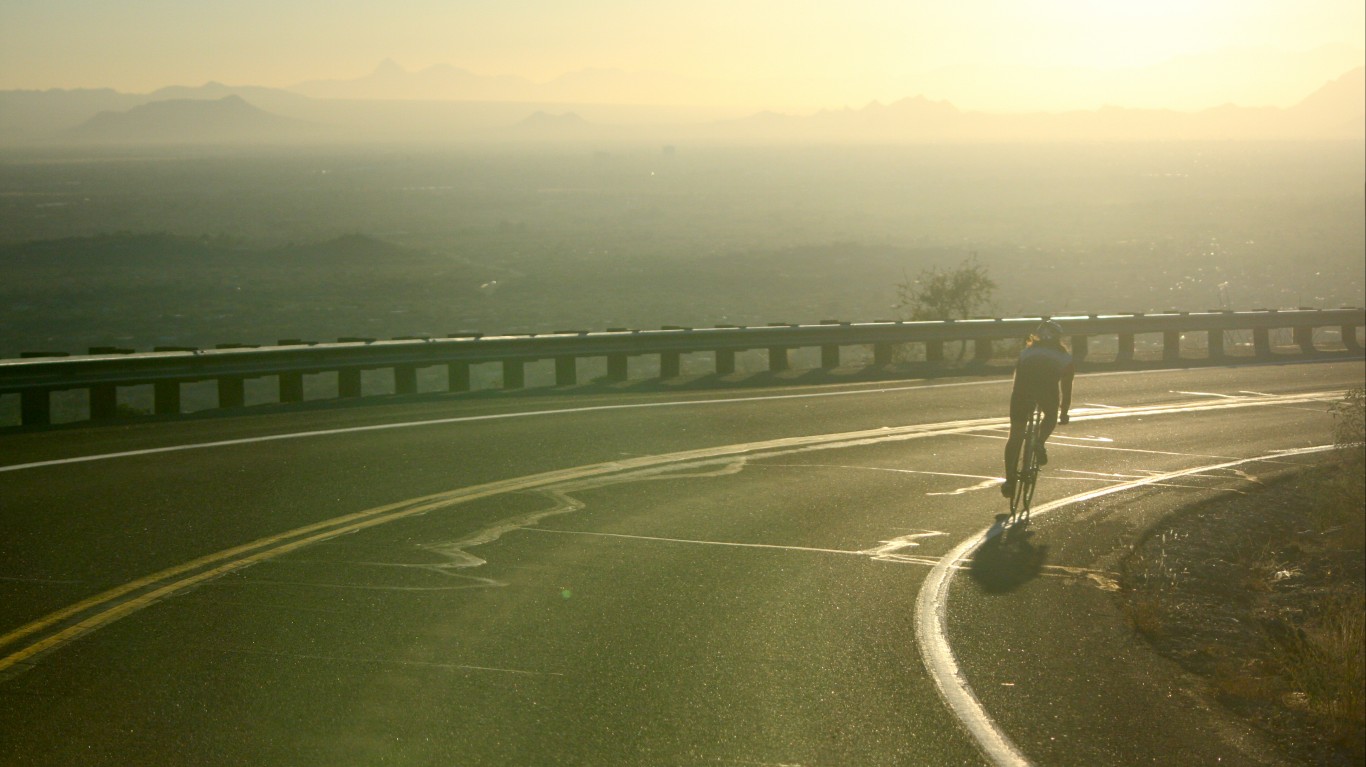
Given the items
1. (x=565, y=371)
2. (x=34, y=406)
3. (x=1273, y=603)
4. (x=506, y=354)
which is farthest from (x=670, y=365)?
(x=1273, y=603)

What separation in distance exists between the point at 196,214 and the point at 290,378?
8509 centimetres

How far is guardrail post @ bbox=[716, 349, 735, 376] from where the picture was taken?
67.6 feet

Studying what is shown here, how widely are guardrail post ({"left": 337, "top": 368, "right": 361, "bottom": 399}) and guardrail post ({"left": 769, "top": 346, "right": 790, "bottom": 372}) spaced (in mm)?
6769

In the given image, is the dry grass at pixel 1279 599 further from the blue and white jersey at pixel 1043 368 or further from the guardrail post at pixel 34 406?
the guardrail post at pixel 34 406

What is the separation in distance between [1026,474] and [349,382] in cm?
942

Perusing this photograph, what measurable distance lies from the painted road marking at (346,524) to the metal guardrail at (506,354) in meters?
5.02

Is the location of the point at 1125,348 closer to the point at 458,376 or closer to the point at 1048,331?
the point at 458,376

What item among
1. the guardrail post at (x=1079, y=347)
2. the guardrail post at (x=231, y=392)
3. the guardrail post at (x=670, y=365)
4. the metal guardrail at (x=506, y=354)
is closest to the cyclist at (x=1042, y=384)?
the metal guardrail at (x=506, y=354)

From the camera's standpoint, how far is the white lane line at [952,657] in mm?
5895

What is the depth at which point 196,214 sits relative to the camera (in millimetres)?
95312

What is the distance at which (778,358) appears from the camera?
844 inches

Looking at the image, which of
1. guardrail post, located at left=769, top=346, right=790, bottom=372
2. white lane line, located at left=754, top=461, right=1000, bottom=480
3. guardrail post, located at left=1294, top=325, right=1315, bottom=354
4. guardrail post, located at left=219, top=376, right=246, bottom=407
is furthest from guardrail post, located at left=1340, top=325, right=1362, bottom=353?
guardrail post, located at left=219, top=376, right=246, bottom=407

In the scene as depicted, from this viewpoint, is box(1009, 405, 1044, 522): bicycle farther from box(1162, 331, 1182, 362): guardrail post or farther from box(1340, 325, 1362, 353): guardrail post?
box(1340, 325, 1362, 353): guardrail post

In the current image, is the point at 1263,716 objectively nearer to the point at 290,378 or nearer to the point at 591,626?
the point at 591,626
